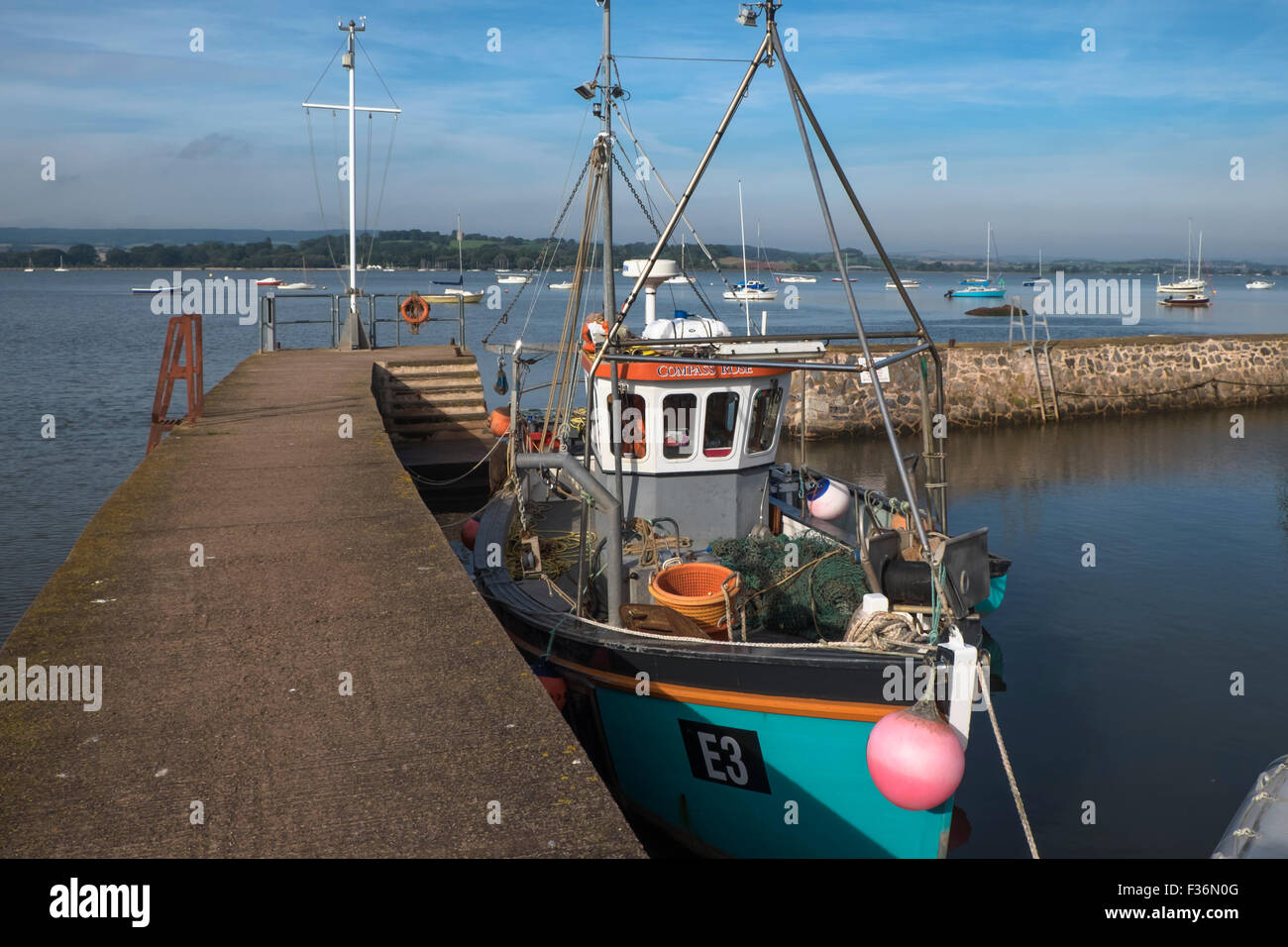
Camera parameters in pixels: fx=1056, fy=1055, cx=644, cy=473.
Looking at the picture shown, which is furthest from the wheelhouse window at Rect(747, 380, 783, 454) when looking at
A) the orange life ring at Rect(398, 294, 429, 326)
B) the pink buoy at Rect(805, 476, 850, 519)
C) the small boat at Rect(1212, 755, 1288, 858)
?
the orange life ring at Rect(398, 294, 429, 326)

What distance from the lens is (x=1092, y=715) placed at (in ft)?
33.8

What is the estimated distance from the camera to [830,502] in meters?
10.1

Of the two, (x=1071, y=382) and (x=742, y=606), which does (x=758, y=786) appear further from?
(x=1071, y=382)

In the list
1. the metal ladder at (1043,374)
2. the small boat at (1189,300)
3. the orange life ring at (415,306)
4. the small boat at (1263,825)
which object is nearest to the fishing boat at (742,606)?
the small boat at (1263,825)

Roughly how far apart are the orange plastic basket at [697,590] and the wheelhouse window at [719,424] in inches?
64.0

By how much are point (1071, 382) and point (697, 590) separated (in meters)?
24.9

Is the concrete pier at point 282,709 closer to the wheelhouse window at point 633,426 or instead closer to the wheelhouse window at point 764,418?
the wheelhouse window at point 633,426

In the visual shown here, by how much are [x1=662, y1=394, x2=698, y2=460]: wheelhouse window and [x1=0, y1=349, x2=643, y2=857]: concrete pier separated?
216cm

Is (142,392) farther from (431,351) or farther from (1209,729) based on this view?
(1209,729)

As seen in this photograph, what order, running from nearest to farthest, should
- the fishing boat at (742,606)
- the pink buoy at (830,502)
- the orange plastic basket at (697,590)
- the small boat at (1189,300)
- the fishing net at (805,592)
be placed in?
the fishing boat at (742,606), the orange plastic basket at (697,590), the fishing net at (805,592), the pink buoy at (830,502), the small boat at (1189,300)

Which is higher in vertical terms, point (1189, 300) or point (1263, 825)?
point (1189, 300)

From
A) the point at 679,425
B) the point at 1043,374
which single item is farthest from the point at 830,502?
the point at 1043,374

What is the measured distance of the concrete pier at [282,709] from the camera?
3.91 m
